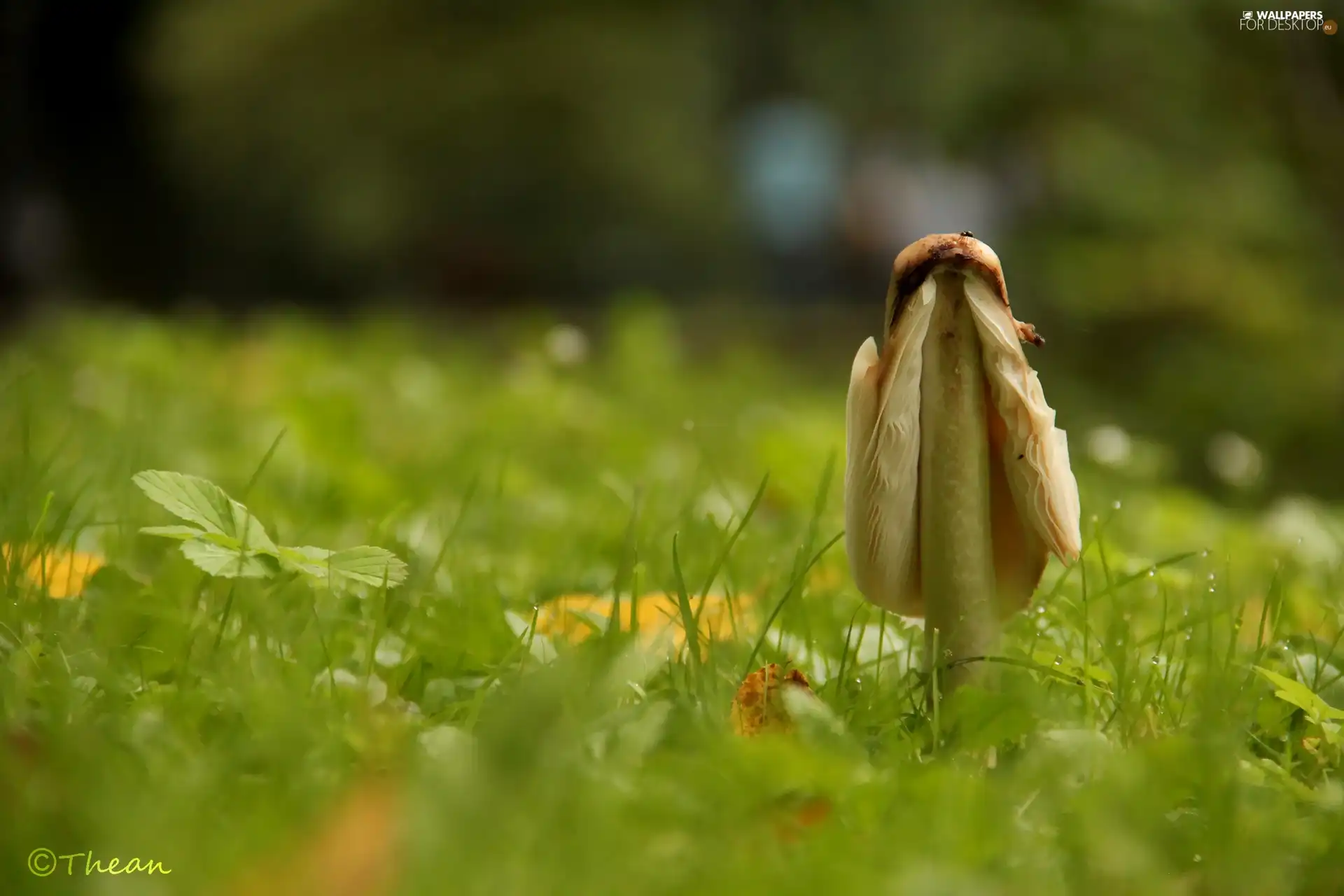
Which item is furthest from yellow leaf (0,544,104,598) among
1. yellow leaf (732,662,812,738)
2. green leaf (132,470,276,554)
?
yellow leaf (732,662,812,738)

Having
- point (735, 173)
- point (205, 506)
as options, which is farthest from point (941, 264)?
point (735, 173)

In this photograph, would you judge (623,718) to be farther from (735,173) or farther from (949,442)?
(735,173)

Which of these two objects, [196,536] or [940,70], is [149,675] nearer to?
[196,536]

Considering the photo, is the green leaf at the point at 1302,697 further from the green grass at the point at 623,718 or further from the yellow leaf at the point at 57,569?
the yellow leaf at the point at 57,569

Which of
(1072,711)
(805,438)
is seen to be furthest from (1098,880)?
(805,438)

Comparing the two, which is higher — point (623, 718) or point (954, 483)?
point (954, 483)

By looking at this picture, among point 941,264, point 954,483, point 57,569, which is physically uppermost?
point 941,264
